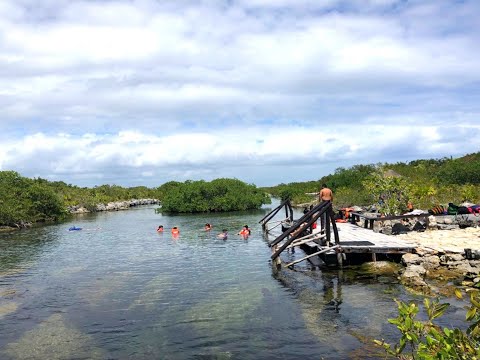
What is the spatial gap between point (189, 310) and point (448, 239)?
14906 mm

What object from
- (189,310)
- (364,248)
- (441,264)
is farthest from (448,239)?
(189,310)

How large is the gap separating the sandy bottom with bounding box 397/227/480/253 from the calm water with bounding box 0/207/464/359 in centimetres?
482

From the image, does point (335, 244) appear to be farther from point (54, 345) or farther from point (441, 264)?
point (54, 345)

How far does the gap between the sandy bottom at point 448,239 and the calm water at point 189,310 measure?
190 inches

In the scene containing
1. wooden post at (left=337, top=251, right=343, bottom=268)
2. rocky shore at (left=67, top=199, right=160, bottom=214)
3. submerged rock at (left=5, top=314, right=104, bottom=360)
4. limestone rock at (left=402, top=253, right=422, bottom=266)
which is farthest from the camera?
rocky shore at (left=67, top=199, right=160, bottom=214)

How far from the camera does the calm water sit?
12523 millimetres

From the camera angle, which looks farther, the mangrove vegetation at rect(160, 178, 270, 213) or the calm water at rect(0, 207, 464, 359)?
the mangrove vegetation at rect(160, 178, 270, 213)

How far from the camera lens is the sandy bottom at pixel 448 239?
819 inches

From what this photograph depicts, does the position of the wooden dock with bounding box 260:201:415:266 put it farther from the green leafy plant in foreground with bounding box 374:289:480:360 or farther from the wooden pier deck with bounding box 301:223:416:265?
the green leafy plant in foreground with bounding box 374:289:480:360

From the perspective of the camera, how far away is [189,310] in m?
16.2

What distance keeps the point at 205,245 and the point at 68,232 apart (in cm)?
2254

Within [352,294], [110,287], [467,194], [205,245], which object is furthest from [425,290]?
[467,194]

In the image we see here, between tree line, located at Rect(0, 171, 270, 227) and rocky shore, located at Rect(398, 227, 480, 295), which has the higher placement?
tree line, located at Rect(0, 171, 270, 227)

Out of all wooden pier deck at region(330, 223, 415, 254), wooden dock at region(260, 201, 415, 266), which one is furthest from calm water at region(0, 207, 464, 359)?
wooden pier deck at region(330, 223, 415, 254)
